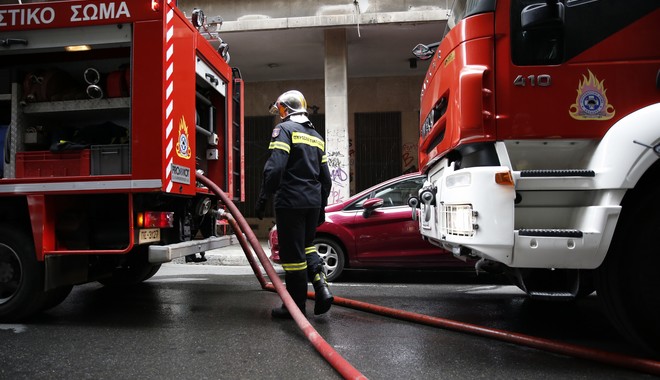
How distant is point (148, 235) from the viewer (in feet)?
13.0

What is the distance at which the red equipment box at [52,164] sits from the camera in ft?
13.1

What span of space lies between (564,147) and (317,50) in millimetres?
9182

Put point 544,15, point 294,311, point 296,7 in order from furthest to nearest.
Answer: point 296,7 < point 294,311 < point 544,15

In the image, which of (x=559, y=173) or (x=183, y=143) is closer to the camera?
(x=559, y=173)

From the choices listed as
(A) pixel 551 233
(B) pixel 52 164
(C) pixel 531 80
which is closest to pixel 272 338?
(A) pixel 551 233

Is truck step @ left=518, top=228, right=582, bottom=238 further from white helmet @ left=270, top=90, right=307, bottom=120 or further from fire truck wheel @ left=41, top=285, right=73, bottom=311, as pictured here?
fire truck wheel @ left=41, top=285, right=73, bottom=311

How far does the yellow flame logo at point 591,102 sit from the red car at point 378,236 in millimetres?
2986

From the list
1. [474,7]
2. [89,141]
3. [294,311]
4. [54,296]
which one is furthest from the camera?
[89,141]

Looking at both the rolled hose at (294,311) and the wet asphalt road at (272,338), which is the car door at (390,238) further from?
the rolled hose at (294,311)

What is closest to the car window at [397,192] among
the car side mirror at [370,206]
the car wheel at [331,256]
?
the car side mirror at [370,206]

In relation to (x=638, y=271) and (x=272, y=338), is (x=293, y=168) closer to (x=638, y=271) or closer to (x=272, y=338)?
(x=272, y=338)

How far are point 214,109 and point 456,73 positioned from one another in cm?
317

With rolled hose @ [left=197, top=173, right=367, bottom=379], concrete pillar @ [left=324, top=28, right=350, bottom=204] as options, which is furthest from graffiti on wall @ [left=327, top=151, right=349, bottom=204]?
rolled hose @ [left=197, top=173, right=367, bottom=379]

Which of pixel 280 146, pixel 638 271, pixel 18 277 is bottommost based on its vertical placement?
pixel 18 277
